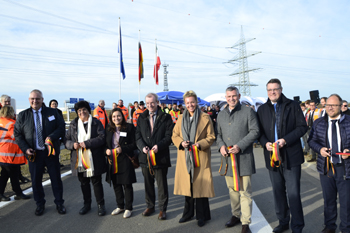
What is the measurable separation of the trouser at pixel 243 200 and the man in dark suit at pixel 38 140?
2903 millimetres

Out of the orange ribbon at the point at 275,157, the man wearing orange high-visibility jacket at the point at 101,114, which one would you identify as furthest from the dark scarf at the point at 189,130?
the man wearing orange high-visibility jacket at the point at 101,114

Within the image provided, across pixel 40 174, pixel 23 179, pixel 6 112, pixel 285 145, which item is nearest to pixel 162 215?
pixel 285 145

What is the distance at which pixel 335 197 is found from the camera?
3.49 metres

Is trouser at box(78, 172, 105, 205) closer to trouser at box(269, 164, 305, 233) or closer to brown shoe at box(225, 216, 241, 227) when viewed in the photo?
brown shoe at box(225, 216, 241, 227)

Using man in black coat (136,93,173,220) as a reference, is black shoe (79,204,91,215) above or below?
below

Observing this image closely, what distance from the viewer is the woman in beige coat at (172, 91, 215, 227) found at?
398 cm

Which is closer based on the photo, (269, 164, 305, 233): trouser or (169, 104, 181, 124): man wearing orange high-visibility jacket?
(269, 164, 305, 233): trouser

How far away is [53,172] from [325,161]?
14.3 feet

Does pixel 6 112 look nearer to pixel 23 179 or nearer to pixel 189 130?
pixel 23 179

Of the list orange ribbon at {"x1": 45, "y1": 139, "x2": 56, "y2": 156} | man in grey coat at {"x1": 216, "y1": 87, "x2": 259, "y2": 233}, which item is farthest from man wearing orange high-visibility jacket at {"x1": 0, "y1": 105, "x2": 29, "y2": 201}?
man in grey coat at {"x1": 216, "y1": 87, "x2": 259, "y2": 233}

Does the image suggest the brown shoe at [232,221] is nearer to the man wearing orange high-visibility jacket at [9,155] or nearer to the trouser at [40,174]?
the trouser at [40,174]

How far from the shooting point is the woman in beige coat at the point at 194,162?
3984 millimetres

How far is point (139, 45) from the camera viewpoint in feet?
70.4

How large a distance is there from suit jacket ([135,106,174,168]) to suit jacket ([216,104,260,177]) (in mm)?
910
